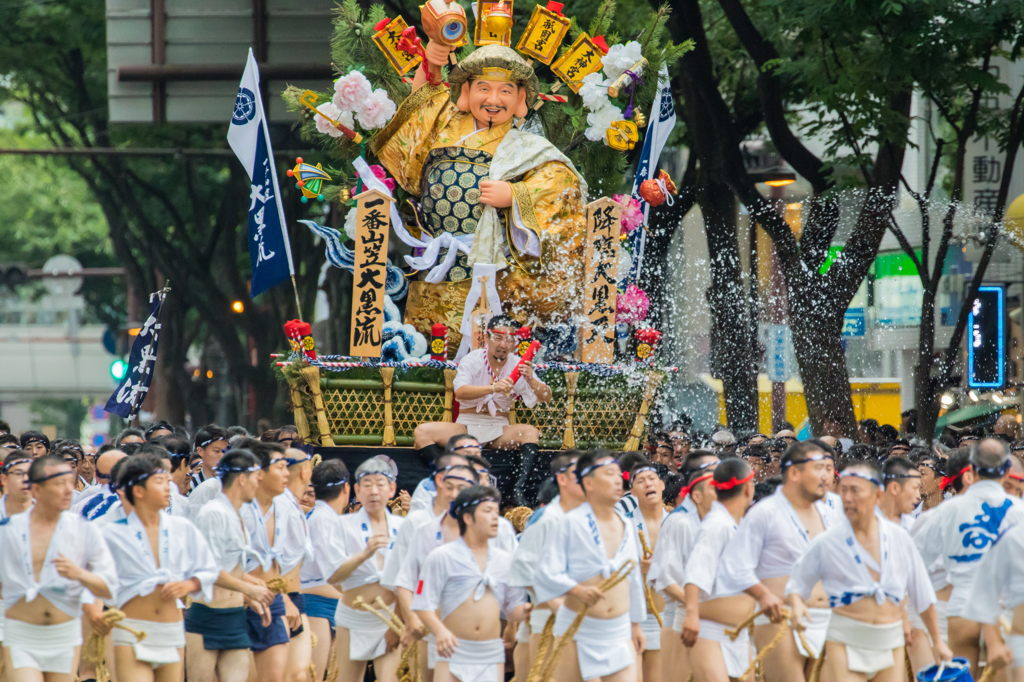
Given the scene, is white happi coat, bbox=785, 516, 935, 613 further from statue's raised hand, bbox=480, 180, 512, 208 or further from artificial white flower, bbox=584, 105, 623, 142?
artificial white flower, bbox=584, 105, 623, 142

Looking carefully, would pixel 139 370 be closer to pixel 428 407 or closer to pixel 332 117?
pixel 332 117

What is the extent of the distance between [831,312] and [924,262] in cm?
121

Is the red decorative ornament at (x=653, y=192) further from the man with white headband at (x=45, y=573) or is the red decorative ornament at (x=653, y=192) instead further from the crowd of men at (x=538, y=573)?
the man with white headband at (x=45, y=573)

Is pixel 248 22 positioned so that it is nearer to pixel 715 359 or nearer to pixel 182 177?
pixel 182 177

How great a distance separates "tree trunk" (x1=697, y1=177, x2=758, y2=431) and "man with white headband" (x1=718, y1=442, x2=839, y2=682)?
8412 mm

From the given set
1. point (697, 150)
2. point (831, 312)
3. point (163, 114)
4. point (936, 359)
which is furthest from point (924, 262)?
point (163, 114)

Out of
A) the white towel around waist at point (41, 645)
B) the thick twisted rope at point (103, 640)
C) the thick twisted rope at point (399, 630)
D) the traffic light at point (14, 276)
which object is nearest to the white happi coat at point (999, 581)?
the thick twisted rope at point (399, 630)

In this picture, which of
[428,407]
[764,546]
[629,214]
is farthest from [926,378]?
[764,546]

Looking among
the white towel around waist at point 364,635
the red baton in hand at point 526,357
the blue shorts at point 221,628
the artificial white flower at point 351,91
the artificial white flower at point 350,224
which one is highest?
the artificial white flower at point 351,91

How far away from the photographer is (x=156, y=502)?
669 cm

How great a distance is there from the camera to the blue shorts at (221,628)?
284 inches

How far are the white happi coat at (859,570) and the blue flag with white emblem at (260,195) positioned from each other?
21.5ft

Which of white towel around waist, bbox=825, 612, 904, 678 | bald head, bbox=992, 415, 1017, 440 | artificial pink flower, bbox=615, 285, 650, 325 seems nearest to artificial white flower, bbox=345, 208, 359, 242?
artificial pink flower, bbox=615, 285, 650, 325

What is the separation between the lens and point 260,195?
11984 mm
